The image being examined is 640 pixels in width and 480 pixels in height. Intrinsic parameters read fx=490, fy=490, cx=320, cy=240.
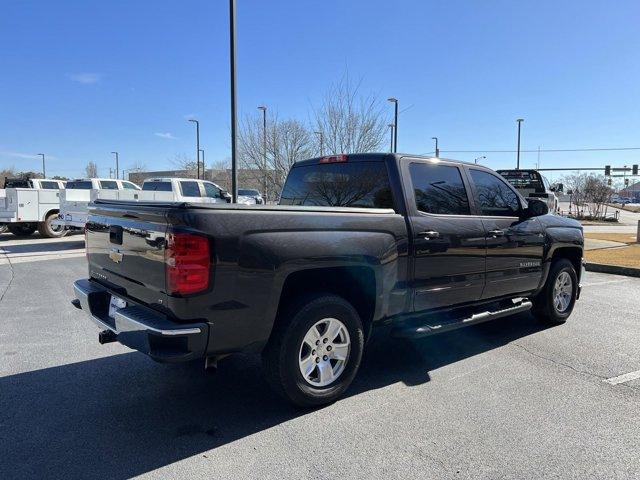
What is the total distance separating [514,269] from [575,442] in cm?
236

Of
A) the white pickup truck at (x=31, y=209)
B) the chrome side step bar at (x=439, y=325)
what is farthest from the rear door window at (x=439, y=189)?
the white pickup truck at (x=31, y=209)

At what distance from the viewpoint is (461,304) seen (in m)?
4.87

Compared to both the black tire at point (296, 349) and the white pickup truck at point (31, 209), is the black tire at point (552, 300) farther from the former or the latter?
the white pickup truck at point (31, 209)

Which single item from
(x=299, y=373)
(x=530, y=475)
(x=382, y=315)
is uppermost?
(x=382, y=315)

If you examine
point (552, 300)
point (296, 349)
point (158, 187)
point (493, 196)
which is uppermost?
point (158, 187)

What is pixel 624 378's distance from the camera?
4.42 m

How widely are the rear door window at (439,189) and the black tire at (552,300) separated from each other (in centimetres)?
192

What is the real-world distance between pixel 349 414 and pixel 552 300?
3.62 m

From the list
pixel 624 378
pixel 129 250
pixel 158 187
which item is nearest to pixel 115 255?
pixel 129 250

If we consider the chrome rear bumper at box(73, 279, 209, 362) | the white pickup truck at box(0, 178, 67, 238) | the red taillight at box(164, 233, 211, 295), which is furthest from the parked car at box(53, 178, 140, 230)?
the red taillight at box(164, 233, 211, 295)

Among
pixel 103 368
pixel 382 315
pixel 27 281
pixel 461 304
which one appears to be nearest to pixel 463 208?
pixel 461 304

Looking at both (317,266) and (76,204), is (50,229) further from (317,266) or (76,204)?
(317,266)

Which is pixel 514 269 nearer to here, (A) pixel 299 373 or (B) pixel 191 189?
(A) pixel 299 373

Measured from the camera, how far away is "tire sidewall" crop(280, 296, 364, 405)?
138 inches
